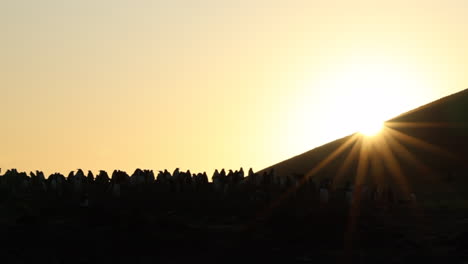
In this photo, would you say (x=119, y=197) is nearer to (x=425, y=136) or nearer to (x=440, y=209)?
(x=440, y=209)

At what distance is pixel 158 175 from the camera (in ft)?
108

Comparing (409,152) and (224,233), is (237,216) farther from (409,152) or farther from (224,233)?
(409,152)

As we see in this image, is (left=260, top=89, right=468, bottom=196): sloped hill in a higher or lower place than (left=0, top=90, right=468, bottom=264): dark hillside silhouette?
higher

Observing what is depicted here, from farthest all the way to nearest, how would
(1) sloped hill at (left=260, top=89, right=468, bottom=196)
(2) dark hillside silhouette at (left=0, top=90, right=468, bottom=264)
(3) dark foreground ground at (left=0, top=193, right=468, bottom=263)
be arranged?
(1) sloped hill at (left=260, top=89, right=468, bottom=196)
(2) dark hillside silhouette at (left=0, top=90, right=468, bottom=264)
(3) dark foreground ground at (left=0, top=193, right=468, bottom=263)

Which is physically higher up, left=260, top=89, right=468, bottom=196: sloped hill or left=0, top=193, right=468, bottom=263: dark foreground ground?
left=260, top=89, right=468, bottom=196: sloped hill

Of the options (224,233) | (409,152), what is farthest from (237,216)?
(409,152)

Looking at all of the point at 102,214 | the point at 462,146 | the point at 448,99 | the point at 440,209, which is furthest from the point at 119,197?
the point at 448,99

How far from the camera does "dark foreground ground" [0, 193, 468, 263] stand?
21.3 metres

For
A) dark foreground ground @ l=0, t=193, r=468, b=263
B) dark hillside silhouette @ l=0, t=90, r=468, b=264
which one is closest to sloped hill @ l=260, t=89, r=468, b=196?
dark hillside silhouette @ l=0, t=90, r=468, b=264

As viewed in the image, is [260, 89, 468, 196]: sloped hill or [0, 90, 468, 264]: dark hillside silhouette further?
[260, 89, 468, 196]: sloped hill

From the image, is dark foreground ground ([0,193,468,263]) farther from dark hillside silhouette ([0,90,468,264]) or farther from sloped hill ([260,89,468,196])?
sloped hill ([260,89,468,196])

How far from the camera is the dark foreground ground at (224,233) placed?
2134cm

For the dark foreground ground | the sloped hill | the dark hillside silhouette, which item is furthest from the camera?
the sloped hill

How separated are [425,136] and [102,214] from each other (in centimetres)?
2575
